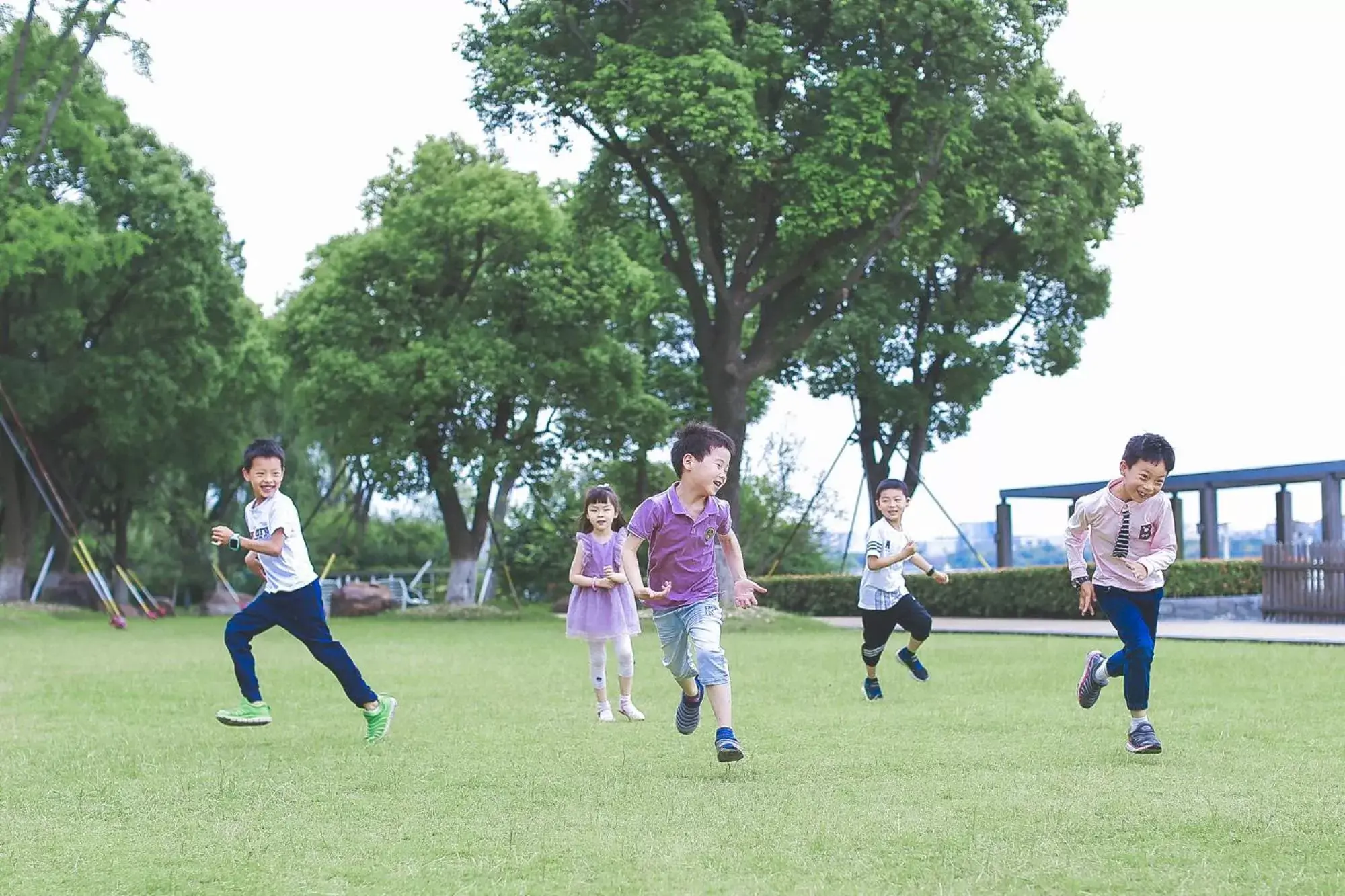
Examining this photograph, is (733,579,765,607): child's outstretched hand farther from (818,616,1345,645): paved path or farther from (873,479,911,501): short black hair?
(818,616,1345,645): paved path

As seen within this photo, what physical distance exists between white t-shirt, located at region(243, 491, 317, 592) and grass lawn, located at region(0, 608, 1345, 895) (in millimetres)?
962

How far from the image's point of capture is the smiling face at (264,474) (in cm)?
963

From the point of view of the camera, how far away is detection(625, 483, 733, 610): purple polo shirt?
863 cm

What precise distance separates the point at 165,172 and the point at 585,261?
381 inches

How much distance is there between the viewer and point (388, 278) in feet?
130

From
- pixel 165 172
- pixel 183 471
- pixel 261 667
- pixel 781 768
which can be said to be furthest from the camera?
pixel 183 471


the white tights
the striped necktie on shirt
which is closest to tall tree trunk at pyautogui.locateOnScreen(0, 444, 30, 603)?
the white tights

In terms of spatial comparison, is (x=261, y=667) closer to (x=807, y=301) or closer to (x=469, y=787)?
(x=469, y=787)

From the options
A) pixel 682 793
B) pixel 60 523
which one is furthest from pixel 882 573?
pixel 60 523

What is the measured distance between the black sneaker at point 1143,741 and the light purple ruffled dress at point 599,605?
163 inches

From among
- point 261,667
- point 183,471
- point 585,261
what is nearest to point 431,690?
point 261,667

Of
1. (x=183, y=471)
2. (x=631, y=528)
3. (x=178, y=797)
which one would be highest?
(x=183, y=471)

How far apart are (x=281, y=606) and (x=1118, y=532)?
4843 mm

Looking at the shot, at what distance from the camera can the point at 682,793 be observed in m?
7.30
